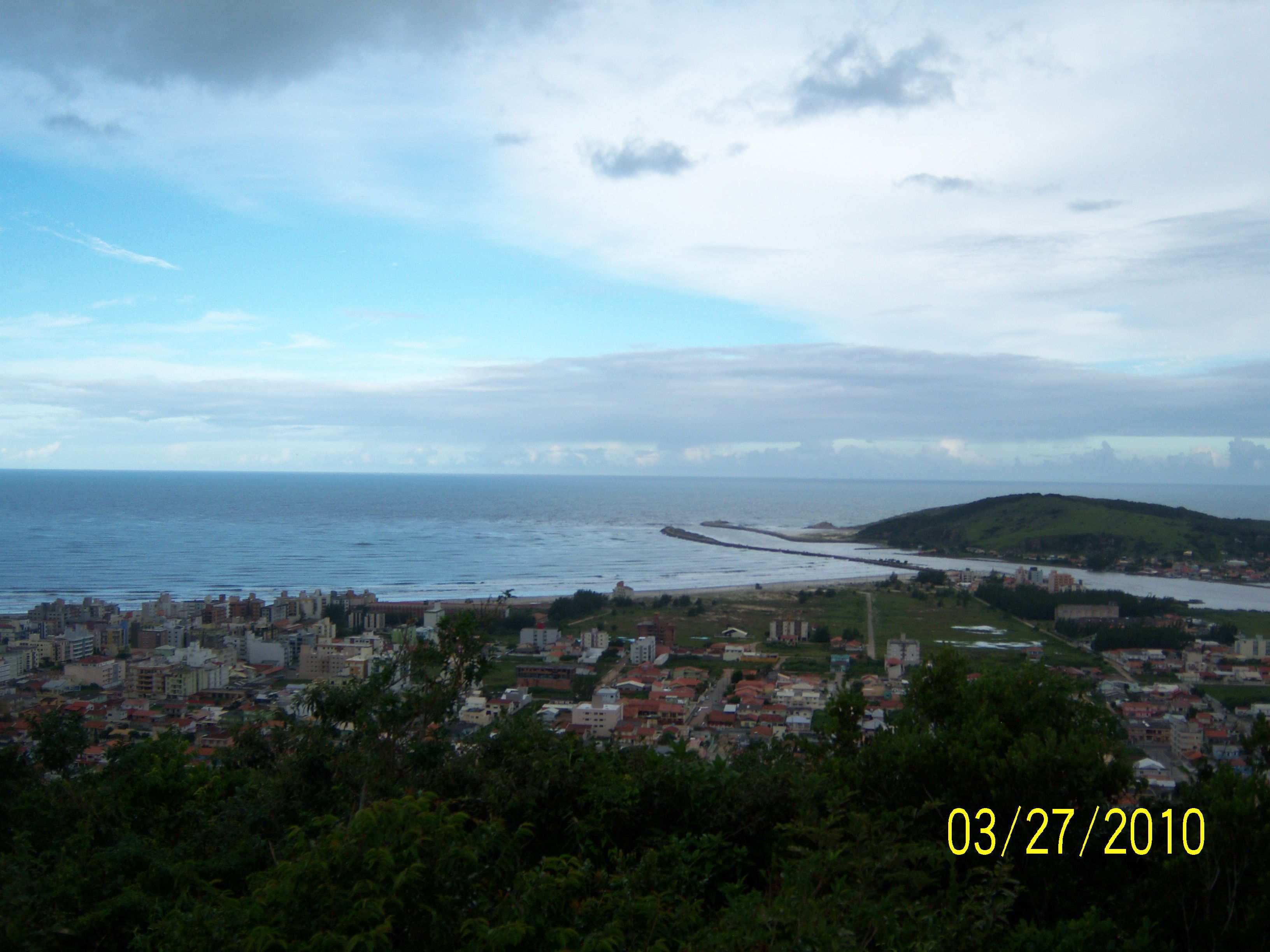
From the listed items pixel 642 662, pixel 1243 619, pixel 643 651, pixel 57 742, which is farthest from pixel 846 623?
pixel 57 742

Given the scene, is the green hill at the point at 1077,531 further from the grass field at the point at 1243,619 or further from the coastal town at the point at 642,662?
the coastal town at the point at 642,662

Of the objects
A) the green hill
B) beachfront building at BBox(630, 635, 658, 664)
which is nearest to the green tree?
beachfront building at BBox(630, 635, 658, 664)

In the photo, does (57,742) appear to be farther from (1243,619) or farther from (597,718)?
(1243,619)

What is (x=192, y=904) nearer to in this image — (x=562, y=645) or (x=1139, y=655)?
(x=562, y=645)

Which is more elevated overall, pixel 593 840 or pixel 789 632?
pixel 593 840

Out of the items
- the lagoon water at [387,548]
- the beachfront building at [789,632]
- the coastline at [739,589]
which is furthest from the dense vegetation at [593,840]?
the lagoon water at [387,548]
